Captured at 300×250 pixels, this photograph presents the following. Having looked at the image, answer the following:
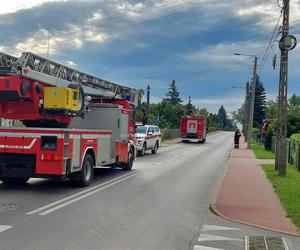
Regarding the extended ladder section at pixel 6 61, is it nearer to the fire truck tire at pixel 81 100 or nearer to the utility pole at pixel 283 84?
the fire truck tire at pixel 81 100

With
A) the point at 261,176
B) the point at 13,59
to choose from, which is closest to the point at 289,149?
the point at 261,176

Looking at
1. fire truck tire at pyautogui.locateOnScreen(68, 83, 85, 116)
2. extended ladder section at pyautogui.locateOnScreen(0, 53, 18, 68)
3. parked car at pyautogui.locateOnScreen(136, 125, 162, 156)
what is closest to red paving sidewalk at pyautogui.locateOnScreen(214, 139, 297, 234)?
fire truck tire at pyautogui.locateOnScreen(68, 83, 85, 116)

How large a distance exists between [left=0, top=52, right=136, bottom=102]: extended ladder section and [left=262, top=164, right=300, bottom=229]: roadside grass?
668cm

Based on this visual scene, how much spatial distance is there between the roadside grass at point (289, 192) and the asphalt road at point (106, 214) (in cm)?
180

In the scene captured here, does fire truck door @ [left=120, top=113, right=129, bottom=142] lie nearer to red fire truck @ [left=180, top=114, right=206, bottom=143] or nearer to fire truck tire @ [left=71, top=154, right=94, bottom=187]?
fire truck tire @ [left=71, top=154, right=94, bottom=187]

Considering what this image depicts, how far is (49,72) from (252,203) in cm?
657

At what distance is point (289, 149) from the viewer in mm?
25891

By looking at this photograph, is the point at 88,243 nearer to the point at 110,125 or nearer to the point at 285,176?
the point at 110,125

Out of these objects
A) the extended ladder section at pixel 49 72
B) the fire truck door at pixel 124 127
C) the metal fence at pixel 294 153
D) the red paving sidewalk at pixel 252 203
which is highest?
the extended ladder section at pixel 49 72

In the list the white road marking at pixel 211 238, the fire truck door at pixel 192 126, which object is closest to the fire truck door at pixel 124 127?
the white road marking at pixel 211 238

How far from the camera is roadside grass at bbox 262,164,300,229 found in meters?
10.2

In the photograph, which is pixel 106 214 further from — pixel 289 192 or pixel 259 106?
pixel 259 106

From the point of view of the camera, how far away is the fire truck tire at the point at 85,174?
1375 cm

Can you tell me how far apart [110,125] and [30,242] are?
10.3 m
